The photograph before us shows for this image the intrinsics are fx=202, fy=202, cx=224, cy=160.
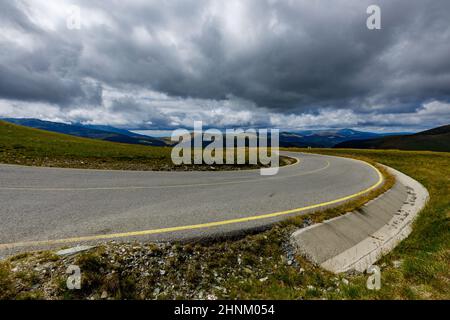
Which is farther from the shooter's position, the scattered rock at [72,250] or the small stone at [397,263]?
the small stone at [397,263]

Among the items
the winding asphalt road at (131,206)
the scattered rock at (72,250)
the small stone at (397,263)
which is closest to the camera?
the scattered rock at (72,250)

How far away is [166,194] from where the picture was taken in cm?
801

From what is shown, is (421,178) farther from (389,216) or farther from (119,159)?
(119,159)

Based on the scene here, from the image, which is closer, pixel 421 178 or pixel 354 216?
pixel 354 216

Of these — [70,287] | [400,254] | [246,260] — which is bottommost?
Result: [400,254]

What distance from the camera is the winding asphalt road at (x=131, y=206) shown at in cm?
464

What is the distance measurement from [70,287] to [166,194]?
5023 millimetres

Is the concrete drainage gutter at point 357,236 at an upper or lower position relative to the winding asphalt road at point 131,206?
lower

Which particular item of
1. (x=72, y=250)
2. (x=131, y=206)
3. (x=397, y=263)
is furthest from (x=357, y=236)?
(x=72, y=250)

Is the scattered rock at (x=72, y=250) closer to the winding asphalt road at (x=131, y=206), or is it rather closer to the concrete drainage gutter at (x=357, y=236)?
the winding asphalt road at (x=131, y=206)

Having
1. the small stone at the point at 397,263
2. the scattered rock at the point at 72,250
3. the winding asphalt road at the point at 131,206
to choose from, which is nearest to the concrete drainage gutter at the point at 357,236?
the small stone at the point at 397,263

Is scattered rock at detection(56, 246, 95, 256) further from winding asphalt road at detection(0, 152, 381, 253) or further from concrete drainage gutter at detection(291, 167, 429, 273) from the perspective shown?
concrete drainage gutter at detection(291, 167, 429, 273)

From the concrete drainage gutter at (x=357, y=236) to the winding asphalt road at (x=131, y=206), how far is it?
3.33 feet
